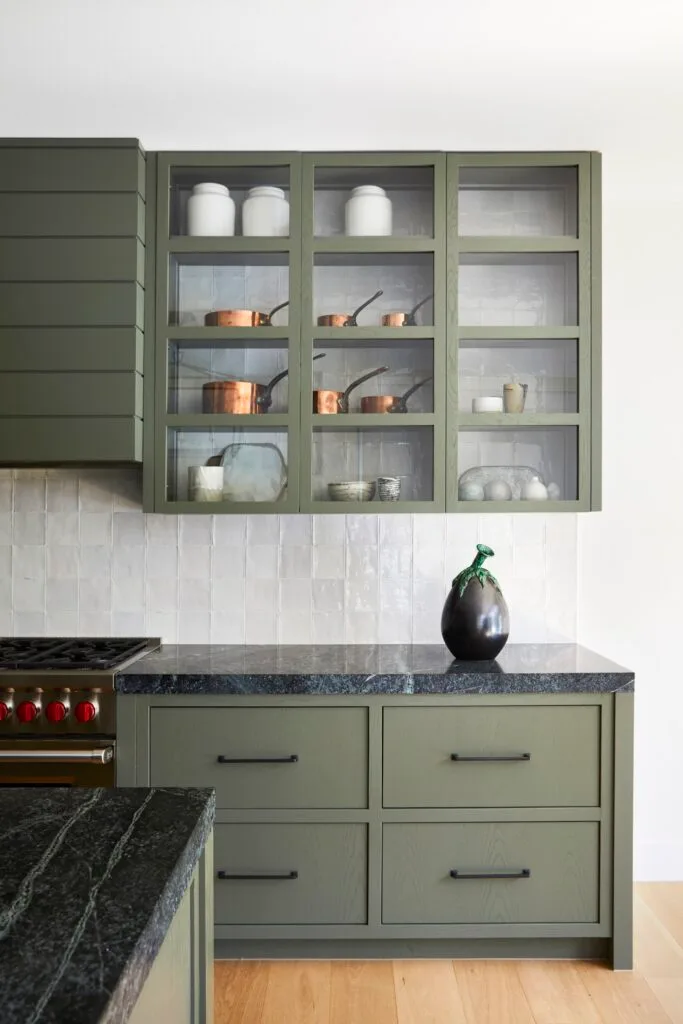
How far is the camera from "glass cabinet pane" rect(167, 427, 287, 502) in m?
2.80

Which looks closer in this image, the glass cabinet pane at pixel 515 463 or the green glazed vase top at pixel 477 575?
the green glazed vase top at pixel 477 575

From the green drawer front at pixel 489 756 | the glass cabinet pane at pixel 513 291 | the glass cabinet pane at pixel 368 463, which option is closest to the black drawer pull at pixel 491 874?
the green drawer front at pixel 489 756

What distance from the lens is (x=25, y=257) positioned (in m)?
2.70

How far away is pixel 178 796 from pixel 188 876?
0.21 meters

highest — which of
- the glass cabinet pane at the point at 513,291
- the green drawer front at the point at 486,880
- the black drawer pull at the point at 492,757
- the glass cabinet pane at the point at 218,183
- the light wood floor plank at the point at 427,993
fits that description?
the glass cabinet pane at the point at 218,183

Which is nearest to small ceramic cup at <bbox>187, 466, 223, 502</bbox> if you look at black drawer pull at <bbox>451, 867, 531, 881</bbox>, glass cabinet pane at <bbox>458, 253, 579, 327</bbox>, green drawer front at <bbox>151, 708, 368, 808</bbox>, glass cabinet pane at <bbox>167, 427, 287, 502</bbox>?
glass cabinet pane at <bbox>167, 427, 287, 502</bbox>

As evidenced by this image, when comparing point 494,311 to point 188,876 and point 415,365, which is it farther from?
point 188,876

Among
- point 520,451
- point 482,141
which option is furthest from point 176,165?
point 520,451

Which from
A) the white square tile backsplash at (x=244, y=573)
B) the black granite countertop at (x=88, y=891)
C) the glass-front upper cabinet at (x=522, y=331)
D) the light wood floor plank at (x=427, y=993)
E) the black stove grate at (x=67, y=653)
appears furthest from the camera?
the white square tile backsplash at (x=244, y=573)

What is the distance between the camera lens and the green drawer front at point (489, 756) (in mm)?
2473

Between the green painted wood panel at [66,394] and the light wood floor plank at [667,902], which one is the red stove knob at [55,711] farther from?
the light wood floor plank at [667,902]

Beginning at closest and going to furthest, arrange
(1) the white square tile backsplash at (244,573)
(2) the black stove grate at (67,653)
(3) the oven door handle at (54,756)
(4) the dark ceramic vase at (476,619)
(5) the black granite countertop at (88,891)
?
(5) the black granite countertop at (88,891), (3) the oven door handle at (54,756), (2) the black stove grate at (67,653), (4) the dark ceramic vase at (476,619), (1) the white square tile backsplash at (244,573)

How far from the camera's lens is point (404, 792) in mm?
2473

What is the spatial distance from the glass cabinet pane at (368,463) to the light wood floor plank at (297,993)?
55.0 inches
